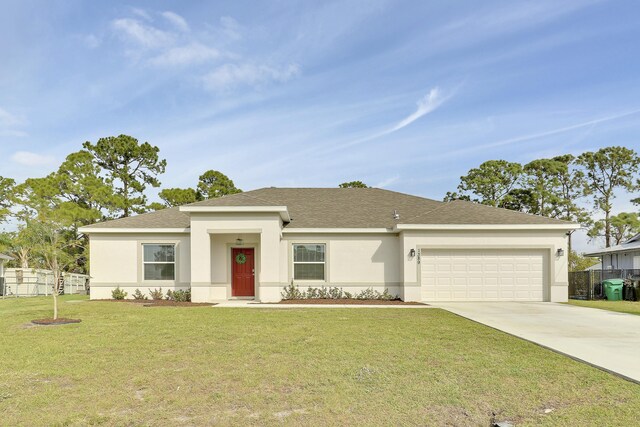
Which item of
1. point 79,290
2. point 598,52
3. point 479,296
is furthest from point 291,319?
point 79,290

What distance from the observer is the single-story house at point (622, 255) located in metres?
25.0

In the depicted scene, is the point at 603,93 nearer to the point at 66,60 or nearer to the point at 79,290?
the point at 66,60

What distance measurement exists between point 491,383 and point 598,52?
616 inches

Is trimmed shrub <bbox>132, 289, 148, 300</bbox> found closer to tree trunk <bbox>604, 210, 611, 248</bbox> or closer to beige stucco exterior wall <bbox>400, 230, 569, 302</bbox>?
beige stucco exterior wall <bbox>400, 230, 569, 302</bbox>

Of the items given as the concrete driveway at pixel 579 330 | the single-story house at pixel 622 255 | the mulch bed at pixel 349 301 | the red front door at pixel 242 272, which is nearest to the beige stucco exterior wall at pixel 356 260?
the mulch bed at pixel 349 301

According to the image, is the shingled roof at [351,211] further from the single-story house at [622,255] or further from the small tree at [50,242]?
the single-story house at [622,255]

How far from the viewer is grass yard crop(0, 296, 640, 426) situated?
4430 millimetres

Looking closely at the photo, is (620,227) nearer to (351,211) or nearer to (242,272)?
(351,211)

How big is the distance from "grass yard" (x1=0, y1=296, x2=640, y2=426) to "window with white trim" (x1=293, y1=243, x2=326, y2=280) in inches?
340

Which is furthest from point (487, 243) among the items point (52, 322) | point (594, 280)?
point (52, 322)

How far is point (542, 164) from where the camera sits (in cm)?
3812

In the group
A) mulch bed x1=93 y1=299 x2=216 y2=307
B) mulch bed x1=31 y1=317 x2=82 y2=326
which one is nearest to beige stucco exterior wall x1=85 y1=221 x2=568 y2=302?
mulch bed x1=93 y1=299 x2=216 y2=307

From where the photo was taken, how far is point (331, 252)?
60.4 ft

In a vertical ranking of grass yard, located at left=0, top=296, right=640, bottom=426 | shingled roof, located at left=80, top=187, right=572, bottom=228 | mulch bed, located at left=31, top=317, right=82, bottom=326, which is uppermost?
shingled roof, located at left=80, top=187, right=572, bottom=228
